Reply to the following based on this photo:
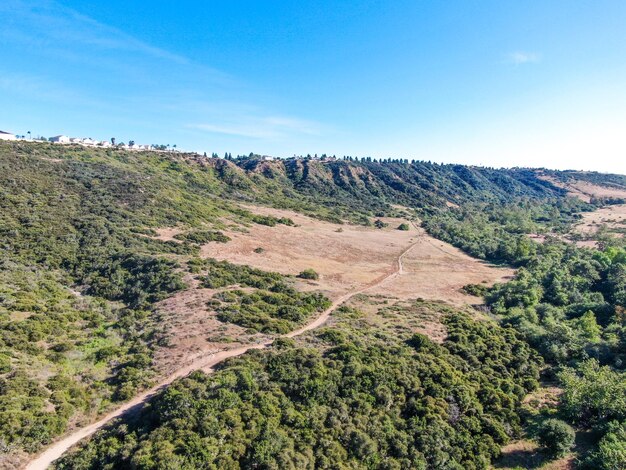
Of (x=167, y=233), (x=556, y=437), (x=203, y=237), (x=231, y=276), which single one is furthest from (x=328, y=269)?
(x=556, y=437)

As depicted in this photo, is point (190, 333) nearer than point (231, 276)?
Yes

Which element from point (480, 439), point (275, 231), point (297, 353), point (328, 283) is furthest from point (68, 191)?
point (480, 439)

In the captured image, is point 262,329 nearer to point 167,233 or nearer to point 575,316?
point 167,233

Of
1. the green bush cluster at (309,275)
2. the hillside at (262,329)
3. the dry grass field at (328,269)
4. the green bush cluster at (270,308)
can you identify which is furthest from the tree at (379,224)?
the green bush cluster at (270,308)

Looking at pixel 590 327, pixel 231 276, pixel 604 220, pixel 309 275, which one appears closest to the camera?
pixel 590 327

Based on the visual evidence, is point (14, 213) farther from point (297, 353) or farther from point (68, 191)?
point (297, 353)

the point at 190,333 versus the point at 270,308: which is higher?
the point at 270,308

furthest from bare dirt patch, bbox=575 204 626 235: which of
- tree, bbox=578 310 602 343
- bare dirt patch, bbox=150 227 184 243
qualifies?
bare dirt patch, bbox=150 227 184 243
